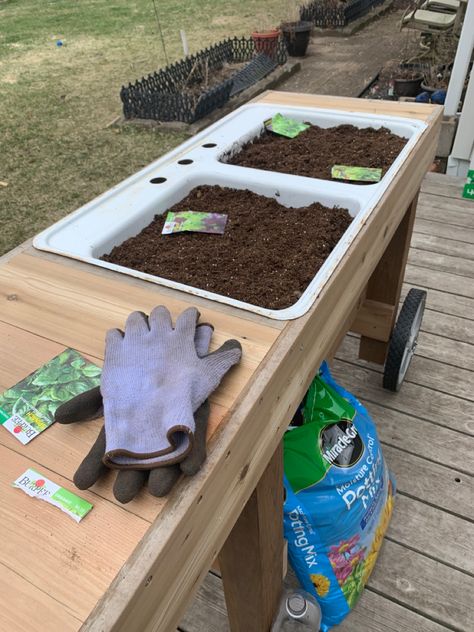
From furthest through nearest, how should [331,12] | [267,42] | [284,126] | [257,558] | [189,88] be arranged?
[331,12] < [267,42] < [189,88] < [284,126] < [257,558]

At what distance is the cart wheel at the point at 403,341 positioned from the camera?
1.75 m

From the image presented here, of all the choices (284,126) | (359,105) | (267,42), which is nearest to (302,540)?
(284,126)

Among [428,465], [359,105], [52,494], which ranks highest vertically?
[359,105]

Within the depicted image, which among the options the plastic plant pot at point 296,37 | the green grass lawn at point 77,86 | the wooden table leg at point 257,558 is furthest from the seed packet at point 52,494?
the plastic plant pot at point 296,37

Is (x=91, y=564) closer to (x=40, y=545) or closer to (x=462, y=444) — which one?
(x=40, y=545)

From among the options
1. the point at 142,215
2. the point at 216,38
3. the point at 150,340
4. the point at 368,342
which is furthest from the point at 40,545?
the point at 216,38

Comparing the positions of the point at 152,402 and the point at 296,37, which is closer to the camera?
the point at 152,402

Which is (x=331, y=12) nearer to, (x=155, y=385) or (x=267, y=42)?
(x=267, y=42)

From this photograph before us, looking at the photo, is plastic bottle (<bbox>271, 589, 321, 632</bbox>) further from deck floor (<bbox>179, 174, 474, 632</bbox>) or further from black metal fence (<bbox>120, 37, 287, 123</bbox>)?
black metal fence (<bbox>120, 37, 287, 123</bbox>)

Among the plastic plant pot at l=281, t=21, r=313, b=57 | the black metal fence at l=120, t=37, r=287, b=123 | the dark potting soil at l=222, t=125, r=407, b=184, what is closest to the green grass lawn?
the black metal fence at l=120, t=37, r=287, b=123

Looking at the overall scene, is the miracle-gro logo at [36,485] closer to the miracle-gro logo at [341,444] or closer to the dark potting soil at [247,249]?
the dark potting soil at [247,249]

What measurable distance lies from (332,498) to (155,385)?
0.71 meters

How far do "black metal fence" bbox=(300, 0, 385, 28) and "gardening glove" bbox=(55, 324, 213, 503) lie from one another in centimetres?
811

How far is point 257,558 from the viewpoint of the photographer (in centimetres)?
101
